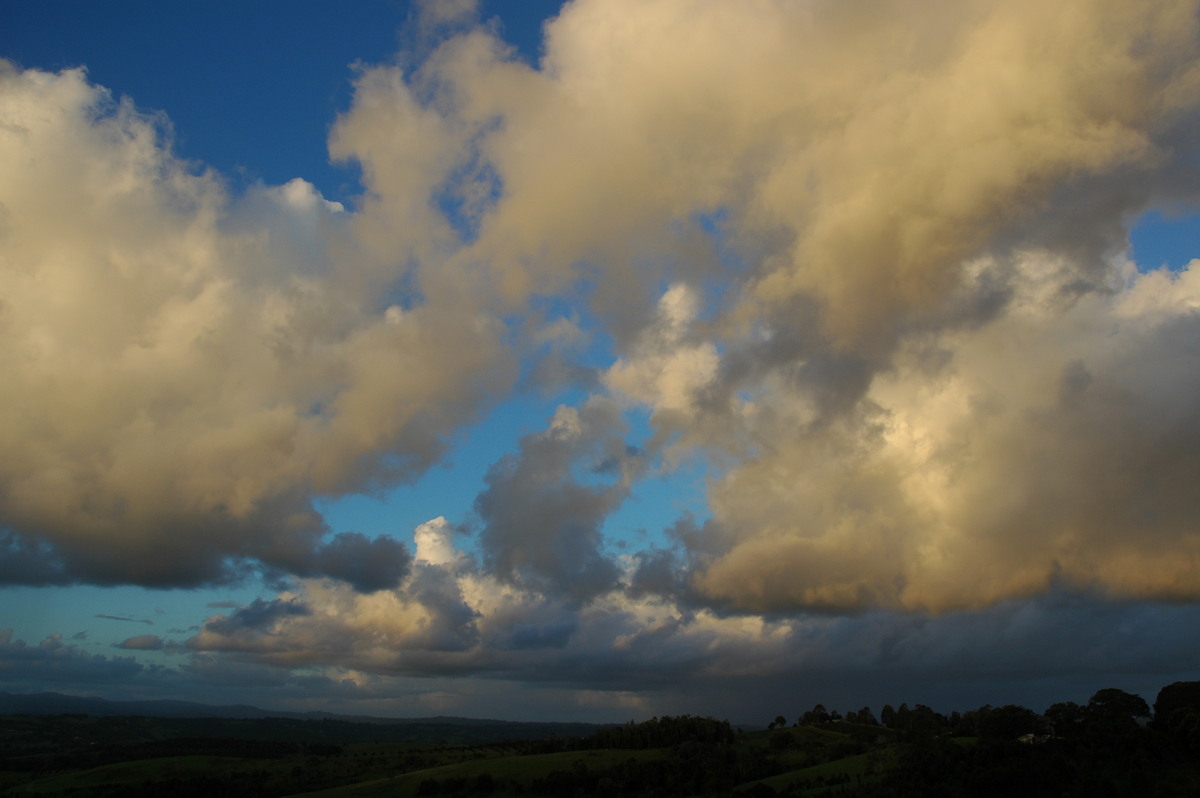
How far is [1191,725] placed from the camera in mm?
159875

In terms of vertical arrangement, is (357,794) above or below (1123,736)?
below

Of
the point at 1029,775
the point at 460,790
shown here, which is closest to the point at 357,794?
the point at 460,790

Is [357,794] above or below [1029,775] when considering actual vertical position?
below

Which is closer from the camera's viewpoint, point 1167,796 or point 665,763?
point 1167,796

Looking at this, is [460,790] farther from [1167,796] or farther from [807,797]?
[1167,796]

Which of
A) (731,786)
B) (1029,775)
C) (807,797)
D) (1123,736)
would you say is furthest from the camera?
(731,786)

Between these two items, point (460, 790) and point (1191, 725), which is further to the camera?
point (460, 790)

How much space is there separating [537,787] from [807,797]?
2950 inches

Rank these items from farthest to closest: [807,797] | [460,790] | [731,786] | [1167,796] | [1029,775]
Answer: [460,790] < [731,786] < [807,797] < [1029,775] < [1167,796]

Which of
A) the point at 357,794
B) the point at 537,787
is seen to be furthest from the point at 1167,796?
→ the point at 357,794

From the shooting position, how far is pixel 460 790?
196 metres

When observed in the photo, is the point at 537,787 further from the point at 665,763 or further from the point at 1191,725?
the point at 1191,725

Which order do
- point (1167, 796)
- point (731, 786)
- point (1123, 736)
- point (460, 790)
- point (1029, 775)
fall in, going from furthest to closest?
point (460, 790)
point (731, 786)
point (1123, 736)
point (1029, 775)
point (1167, 796)

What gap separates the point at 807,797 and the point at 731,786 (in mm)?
28216
